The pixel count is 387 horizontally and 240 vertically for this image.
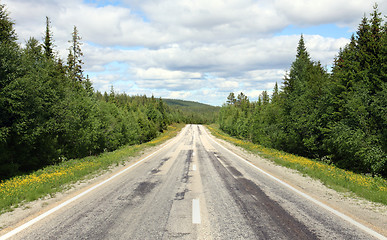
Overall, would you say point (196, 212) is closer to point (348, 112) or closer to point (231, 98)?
point (348, 112)

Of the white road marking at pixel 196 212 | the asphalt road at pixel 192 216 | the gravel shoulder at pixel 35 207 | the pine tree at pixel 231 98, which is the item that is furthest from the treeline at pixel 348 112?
the pine tree at pixel 231 98

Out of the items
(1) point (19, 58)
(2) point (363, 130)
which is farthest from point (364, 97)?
(1) point (19, 58)

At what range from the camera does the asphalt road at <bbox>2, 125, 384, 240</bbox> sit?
14.4 feet

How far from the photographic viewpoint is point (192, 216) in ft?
17.5

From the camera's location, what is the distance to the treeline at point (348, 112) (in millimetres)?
15086

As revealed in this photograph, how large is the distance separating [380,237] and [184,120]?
569 ft

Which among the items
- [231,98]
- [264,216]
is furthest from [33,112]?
[231,98]

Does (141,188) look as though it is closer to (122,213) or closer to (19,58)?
(122,213)

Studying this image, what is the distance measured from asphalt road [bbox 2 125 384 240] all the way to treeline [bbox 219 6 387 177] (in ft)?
37.4

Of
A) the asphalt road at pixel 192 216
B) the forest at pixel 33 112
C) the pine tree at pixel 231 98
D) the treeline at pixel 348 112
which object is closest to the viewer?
the asphalt road at pixel 192 216

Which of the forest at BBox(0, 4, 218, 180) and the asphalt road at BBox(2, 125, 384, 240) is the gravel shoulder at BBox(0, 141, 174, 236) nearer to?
the asphalt road at BBox(2, 125, 384, 240)

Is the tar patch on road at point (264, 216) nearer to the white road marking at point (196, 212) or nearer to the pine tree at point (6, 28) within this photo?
the white road marking at point (196, 212)

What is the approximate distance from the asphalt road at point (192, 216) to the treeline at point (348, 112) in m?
11.4

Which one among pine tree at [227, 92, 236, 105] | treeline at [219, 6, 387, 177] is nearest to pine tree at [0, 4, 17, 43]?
treeline at [219, 6, 387, 177]
